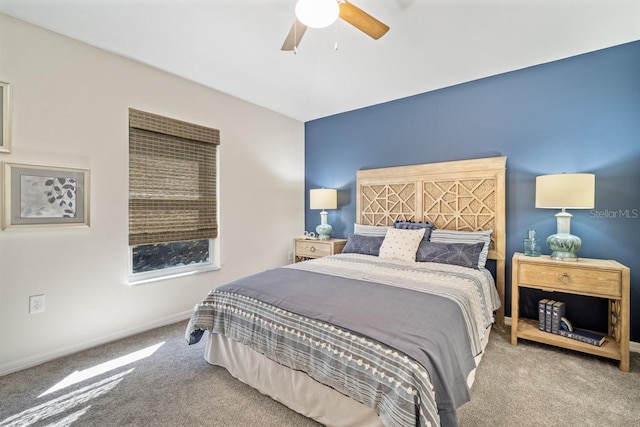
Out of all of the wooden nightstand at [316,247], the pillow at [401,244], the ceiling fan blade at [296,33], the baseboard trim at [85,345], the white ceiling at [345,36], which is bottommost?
the baseboard trim at [85,345]

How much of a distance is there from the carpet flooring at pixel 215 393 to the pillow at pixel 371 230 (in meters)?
1.58

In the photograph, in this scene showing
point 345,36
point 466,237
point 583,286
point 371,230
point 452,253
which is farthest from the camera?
Result: point 371,230

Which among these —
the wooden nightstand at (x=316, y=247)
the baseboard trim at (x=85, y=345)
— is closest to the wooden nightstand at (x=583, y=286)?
the wooden nightstand at (x=316, y=247)

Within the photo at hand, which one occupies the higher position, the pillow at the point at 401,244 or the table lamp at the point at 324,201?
the table lamp at the point at 324,201

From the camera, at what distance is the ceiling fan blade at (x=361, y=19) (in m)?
1.69

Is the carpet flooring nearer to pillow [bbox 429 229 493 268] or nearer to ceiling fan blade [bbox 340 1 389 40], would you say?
pillow [bbox 429 229 493 268]

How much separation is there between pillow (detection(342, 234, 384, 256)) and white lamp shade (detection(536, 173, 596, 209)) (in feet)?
5.19

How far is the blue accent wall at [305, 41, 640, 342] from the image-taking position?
2.47 m

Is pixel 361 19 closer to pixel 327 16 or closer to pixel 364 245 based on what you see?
pixel 327 16

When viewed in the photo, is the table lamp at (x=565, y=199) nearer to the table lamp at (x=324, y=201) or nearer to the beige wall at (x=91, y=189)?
the table lamp at (x=324, y=201)

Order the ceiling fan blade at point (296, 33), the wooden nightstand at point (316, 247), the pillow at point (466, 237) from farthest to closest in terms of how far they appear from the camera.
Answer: the wooden nightstand at point (316, 247)
the pillow at point (466, 237)
the ceiling fan blade at point (296, 33)

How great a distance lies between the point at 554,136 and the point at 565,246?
43.2 inches

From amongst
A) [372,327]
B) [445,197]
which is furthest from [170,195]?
[445,197]

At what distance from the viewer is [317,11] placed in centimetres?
151
